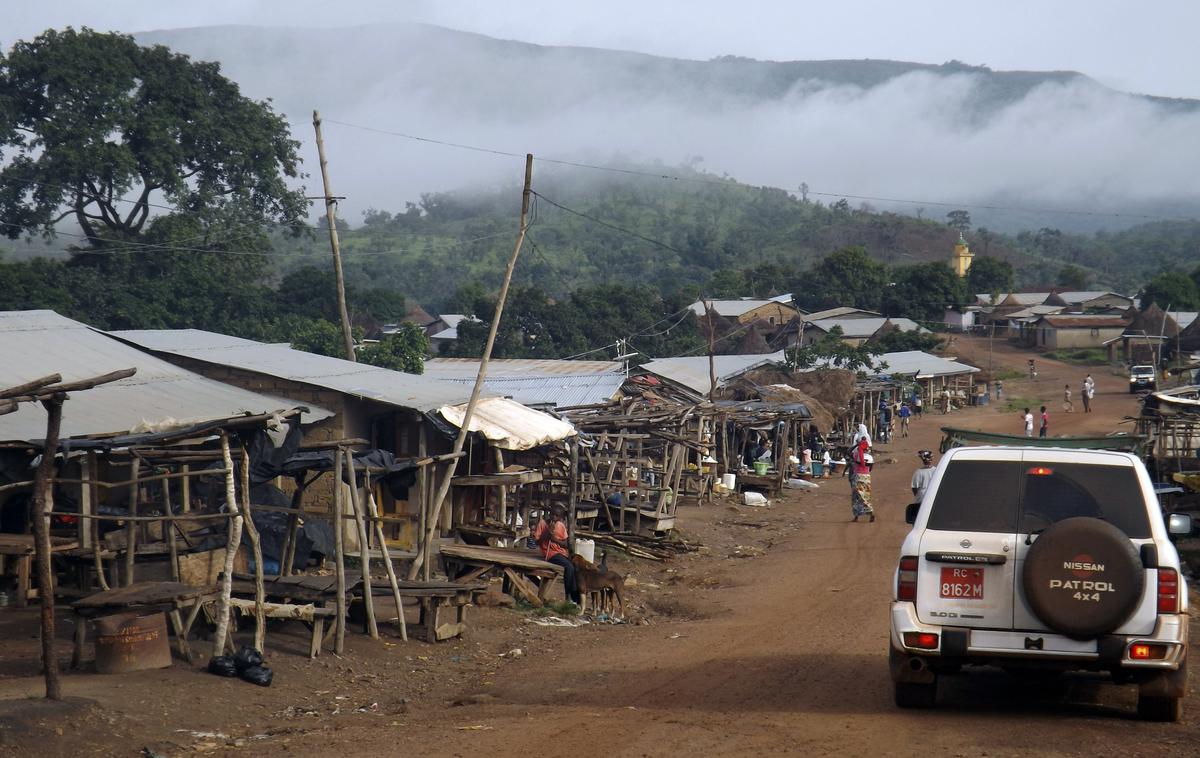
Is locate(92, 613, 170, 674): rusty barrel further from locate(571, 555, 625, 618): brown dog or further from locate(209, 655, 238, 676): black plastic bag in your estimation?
locate(571, 555, 625, 618): brown dog

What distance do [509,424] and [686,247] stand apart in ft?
353

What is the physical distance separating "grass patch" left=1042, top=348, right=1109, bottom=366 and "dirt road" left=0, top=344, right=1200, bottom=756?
59953 millimetres

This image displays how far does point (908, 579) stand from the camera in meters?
7.73

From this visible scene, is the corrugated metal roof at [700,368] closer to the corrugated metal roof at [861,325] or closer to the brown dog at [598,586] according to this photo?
the corrugated metal roof at [861,325]

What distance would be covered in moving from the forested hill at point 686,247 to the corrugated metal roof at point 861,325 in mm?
11736

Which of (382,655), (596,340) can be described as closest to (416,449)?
(382,655)

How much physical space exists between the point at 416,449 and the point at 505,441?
97.5 inches

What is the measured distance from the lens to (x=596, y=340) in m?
61.0

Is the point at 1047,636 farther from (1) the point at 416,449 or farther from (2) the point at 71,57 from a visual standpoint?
(2) the point at 71,57

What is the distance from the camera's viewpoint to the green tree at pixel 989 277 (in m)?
94.8

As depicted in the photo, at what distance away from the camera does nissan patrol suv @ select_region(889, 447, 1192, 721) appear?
288 inches

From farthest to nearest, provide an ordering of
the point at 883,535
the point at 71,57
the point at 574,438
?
the point at 71,57 → the point at 883,535 → the point at 574,438

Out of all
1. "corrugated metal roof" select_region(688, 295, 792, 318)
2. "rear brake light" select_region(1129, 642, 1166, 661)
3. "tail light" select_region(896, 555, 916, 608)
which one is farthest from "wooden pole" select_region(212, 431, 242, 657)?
"corrugated metal roof" select_region(688, 295, 792, 318)

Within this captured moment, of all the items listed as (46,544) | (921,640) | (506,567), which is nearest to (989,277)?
(506,567)
